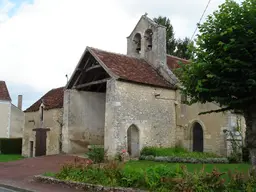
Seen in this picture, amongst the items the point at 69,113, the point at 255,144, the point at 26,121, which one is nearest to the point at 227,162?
the point at 255,144

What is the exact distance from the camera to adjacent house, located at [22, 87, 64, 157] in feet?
75.9

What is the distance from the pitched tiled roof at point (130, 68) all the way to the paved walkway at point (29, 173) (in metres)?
6.02

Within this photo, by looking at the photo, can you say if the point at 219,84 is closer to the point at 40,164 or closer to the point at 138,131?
the point at 138,131

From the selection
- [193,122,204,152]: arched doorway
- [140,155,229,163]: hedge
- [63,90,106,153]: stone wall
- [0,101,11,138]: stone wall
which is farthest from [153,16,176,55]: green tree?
[140,155,229,163]: hedge

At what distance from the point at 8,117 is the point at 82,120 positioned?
18.7 metres

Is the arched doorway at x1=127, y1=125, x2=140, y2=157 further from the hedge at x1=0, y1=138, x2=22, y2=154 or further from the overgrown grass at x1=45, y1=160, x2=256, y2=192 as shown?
the hedge at x1=0, y1=138, x2=22, y2=154

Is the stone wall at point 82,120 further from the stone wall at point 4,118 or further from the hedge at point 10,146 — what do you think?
the stone wall at point 4,118

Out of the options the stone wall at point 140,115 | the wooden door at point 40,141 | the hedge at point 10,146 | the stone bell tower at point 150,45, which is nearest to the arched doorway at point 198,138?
the stone wall at point 140,115

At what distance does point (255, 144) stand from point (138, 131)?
9.46 meters

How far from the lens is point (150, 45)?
71.6 ft

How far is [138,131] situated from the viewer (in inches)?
699

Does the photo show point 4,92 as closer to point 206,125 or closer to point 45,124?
point 45,124

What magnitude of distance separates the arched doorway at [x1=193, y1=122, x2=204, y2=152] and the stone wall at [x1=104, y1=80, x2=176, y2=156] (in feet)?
4.28

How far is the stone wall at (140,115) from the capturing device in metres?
16.7
